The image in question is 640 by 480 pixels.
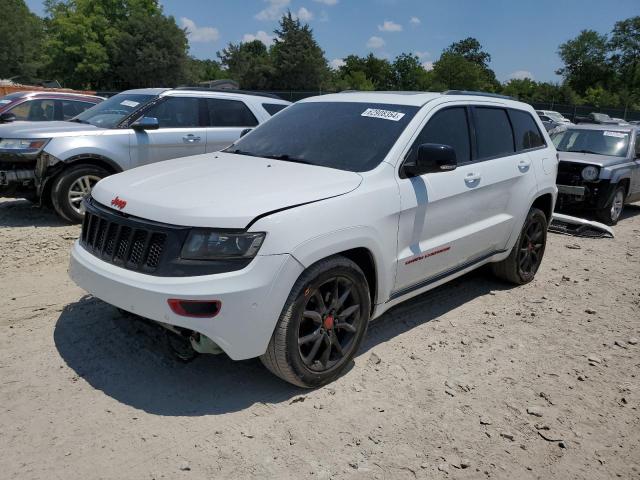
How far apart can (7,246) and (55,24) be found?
58.4m

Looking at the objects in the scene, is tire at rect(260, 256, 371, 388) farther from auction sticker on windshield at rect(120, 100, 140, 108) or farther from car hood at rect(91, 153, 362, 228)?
auction sticker on windshield at rect(120, 100, 140, 108)

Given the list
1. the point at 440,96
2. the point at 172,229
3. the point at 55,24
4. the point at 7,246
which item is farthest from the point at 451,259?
the point at 55,24

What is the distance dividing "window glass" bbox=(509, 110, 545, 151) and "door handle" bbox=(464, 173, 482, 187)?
971 millimetres

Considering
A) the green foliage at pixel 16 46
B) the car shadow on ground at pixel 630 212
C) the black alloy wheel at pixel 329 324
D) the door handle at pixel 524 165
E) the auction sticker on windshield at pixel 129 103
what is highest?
the green foliage at pixel 16 46

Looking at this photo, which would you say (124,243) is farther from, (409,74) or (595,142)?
(409,74)

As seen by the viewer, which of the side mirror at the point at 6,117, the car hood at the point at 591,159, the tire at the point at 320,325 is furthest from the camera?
the side mirror at the point at 6,117

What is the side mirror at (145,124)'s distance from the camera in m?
7.32

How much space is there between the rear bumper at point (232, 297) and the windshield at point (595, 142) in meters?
8.74

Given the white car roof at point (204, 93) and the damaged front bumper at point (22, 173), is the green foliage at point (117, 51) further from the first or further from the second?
the damaged front bumper at point (22, 173)

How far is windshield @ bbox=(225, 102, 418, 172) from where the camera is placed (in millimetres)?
3871

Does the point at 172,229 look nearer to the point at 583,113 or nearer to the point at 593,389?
the point at 593,389

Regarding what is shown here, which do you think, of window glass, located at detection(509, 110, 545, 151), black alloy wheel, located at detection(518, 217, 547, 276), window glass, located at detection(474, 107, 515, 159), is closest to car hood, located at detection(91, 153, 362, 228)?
window glass, located at detection(474, 107, 515, 159)

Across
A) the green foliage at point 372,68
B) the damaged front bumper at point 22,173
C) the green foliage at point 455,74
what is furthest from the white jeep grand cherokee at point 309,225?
the green foliage at point 372,68

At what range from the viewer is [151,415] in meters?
3.13
